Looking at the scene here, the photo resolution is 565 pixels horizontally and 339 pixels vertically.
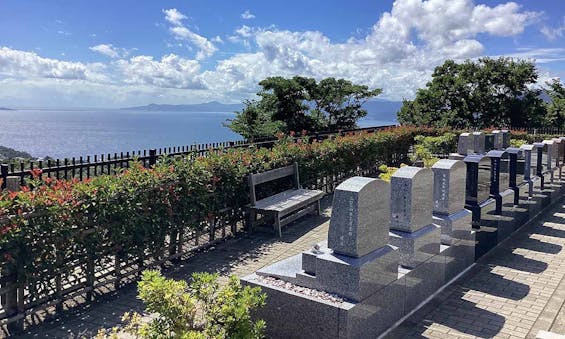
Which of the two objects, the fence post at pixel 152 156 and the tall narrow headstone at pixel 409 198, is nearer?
the tall narrow headstone at pixel 409 198

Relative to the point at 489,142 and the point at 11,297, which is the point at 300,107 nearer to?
the point at 489,142

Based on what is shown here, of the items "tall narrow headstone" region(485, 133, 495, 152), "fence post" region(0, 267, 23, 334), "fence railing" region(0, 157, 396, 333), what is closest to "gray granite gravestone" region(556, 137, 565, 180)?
"tall narrow headstone" region(485, 133, 495, 152)

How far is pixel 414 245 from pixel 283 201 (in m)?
4.16

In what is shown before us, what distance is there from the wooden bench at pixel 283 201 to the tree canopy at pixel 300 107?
11936 millimetres

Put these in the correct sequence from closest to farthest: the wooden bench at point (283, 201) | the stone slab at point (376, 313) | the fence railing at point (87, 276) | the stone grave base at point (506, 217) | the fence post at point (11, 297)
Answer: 1. the stone slab at point (376, 313)
2. the fence post at point (11, 297)
3. the fence railing at point (87, 276)
4. the stone grave base at point (506, 217)
5. the wooden bench at point (283, 201)

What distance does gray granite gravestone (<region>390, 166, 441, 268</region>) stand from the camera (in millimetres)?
5629

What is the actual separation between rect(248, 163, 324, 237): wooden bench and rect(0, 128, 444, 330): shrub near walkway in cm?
20

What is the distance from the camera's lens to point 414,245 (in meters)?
5.59

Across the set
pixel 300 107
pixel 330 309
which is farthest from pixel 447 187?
pixel 300 107

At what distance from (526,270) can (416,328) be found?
301 cm

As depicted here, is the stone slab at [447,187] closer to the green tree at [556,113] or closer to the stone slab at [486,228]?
the stone slab at [486,228]

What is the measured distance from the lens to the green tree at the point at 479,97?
105ft

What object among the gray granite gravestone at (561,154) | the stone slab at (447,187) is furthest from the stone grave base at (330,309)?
the gray granite gravestone at (561,154)

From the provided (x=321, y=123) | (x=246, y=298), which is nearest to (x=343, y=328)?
(x=246, y=298)
